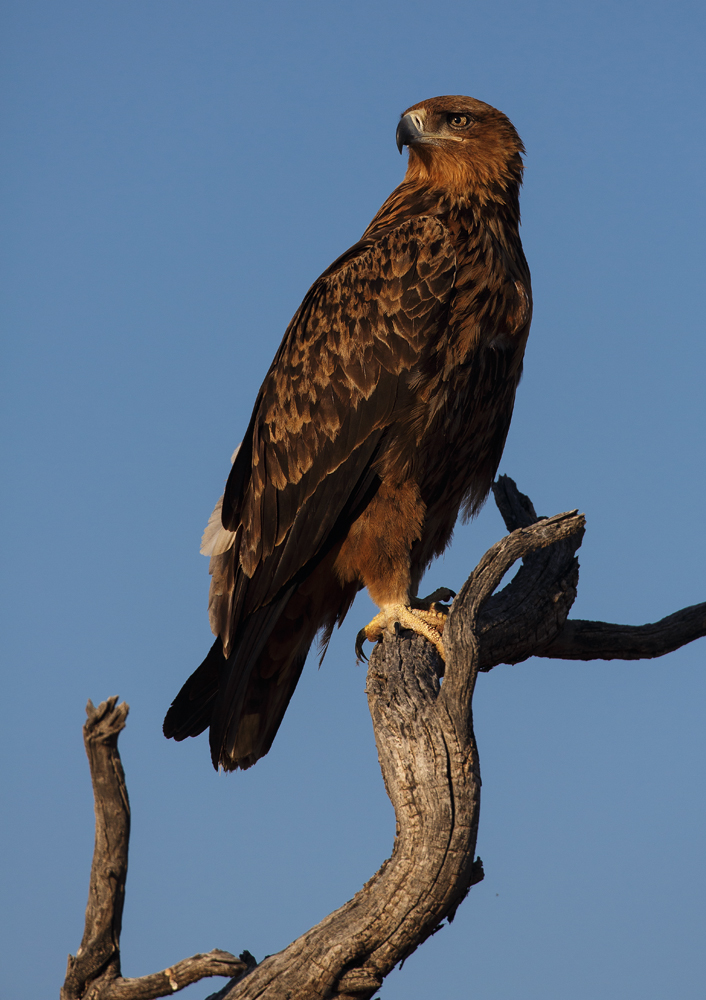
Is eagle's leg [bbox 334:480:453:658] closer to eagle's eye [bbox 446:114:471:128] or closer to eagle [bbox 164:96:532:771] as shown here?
eagle [bbox 164:96:532:771]

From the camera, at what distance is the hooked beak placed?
524cm

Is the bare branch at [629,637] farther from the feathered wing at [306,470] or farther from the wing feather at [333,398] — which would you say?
the wing feather at [333,398]

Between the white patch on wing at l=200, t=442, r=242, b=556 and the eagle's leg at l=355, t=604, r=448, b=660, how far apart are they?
3.40 feet

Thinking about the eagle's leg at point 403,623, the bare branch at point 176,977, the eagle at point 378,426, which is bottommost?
the bare branch at point 176,977

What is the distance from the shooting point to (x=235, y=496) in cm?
536

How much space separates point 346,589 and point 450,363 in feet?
4.41

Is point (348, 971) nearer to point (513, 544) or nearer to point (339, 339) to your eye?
point (513, 544)

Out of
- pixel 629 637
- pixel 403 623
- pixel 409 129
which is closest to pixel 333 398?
pixel 403 623

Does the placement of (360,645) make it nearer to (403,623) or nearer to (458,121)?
(403,623)

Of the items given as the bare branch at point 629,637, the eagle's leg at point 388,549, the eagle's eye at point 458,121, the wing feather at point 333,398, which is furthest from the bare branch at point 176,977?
the eagle's eye at point 458,121

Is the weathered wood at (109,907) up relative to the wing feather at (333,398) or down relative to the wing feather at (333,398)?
down

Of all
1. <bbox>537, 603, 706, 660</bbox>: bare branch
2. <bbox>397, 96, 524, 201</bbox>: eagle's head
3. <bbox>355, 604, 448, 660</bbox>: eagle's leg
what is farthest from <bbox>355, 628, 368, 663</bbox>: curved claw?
<bbox>397, 96, 524, 201</bbox>: eagle's head

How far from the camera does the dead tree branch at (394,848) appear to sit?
291cm

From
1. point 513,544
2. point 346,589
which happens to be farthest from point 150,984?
point 346,589
